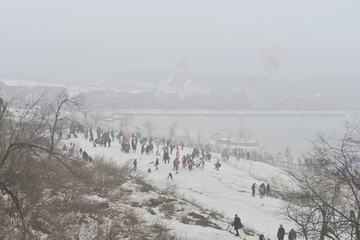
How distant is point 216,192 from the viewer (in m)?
18.3

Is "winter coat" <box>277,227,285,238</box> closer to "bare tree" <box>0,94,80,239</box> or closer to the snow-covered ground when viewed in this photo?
the snow-covered ground

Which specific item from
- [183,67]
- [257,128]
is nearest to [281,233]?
[257,128]

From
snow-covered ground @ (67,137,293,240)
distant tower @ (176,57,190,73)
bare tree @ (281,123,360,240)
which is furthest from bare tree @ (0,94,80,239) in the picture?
distant tower @ (176,57,190,73)

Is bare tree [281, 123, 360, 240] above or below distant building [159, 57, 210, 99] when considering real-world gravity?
below

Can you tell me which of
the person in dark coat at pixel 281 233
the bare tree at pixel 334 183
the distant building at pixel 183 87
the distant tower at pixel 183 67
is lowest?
the person in dark coat at pixel 281 233

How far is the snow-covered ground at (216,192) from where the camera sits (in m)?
10.2

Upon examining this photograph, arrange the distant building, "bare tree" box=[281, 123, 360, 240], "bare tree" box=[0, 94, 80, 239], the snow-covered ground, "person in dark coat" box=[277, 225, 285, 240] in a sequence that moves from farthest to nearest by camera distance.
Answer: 1. the distant building
2. "person in dark coat" box=[277, 225, 285, 240]
3. the snow-covered ground
4. "bare tree" box=[281, 123, 360, 240]
5. "bare tree" box=[0, 94, 80, 239]

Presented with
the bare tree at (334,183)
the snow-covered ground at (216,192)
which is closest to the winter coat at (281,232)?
the snow-covered ground at (216,192)

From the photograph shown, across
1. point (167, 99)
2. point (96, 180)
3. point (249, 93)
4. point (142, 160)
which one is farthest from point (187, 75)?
point (96, 180)

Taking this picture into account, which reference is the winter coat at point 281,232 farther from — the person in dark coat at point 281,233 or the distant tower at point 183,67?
the distant tower at point 183,67

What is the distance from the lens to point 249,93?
122875 millimetres

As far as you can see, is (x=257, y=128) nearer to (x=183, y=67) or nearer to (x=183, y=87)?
(x=183, y=87)

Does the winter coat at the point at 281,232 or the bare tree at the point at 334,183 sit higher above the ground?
the bare tree at the point at 334,183

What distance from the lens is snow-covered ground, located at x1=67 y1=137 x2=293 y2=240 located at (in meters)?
10.2
